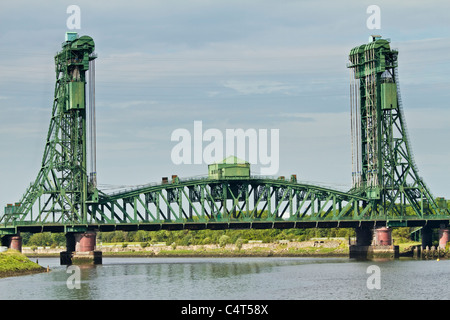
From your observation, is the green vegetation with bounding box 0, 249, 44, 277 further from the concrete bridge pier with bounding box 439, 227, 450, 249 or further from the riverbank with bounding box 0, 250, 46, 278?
the concrete bridge pier with bounding box 439, 227, 450, 249

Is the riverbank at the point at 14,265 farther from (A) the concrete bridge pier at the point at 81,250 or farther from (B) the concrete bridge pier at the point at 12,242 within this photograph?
(A) the concrete bridge pier at the point at 81,250

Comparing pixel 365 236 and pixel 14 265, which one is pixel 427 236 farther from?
pixel 14 265

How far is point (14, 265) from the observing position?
131 meters

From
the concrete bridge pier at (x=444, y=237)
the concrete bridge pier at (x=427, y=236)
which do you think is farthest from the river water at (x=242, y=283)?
the concrete bridge pier at (x=427, y=236)

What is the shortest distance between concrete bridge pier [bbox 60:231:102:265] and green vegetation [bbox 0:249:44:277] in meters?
20.8

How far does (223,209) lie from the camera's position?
175000 mm

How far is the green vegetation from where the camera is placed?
127375mm

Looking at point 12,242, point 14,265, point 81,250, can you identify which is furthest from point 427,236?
point 14,265

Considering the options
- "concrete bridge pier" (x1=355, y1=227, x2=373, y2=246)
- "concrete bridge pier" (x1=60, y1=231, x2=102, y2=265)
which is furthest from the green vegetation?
"concrete bridge pier" (x1=355, y1=227, x2=373, y2=246)

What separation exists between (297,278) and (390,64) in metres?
71.0

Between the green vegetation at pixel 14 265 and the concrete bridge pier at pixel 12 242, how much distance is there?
18.3 metres

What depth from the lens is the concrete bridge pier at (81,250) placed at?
532 feet

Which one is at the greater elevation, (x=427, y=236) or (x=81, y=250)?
A: (x=427, y=236)

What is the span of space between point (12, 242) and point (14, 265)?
31.1 m
